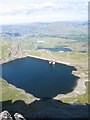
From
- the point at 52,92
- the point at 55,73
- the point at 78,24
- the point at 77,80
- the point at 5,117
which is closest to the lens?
the point at 5,117

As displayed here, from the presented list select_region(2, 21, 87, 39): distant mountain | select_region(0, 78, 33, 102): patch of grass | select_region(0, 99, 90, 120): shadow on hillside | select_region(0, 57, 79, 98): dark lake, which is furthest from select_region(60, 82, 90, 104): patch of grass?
select_region(2, 21, 87, 39): distant mountain

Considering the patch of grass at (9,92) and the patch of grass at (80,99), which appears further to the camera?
the patch of grass at (9,92)

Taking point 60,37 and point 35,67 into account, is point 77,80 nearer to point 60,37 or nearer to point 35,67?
point 35,67

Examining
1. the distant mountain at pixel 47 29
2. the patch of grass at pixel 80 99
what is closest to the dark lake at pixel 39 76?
the patch of grass at pixel 80 99

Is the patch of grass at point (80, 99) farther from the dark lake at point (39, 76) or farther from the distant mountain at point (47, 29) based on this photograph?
the distant mountain at point (47, 29)

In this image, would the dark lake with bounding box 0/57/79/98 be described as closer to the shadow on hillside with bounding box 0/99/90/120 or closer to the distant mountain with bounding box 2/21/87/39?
the distant mountain with bounding box 2/21/87/39

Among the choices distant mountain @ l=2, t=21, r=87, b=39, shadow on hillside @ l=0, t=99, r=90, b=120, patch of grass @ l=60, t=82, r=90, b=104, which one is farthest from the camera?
distant mountain @ l=2, t=21, r=87, b=39

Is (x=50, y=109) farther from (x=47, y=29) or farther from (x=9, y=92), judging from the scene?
(x=47, y=29)

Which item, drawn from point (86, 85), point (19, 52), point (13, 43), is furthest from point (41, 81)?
point (13, 43)
